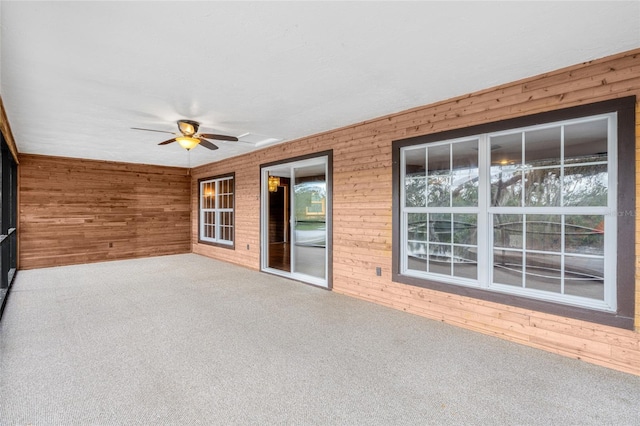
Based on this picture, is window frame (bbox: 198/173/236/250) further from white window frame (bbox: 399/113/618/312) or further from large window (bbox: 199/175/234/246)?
white window frame (bbox: 399/113/618/312)

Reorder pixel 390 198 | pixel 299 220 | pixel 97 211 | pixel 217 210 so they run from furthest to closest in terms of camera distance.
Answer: pixel 217 210
pixel 97 211
pixel 299 220
pixel 390 198

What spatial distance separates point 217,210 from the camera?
807 cm

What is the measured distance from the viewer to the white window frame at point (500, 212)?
2.59 meters

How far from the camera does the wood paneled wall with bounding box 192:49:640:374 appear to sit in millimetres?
2582

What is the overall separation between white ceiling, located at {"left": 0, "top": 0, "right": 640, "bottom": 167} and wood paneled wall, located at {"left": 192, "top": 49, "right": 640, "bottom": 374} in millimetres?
188

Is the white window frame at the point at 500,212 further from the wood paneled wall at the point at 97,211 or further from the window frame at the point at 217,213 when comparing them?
the wood paneled wall at the point at 97,211

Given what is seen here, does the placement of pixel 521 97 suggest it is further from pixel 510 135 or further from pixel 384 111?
pixel 384 111

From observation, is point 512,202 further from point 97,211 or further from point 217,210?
point 97,211

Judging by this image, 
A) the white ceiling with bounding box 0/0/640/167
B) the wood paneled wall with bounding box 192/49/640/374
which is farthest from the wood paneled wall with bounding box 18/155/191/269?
the wood paneled wall with bounding box 192/49/640/374

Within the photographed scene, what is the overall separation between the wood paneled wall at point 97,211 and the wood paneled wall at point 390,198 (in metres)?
3.97

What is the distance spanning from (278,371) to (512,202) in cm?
297

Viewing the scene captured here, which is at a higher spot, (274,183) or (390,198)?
(274,183)


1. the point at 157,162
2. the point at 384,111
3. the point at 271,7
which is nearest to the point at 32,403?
the point at 271,7

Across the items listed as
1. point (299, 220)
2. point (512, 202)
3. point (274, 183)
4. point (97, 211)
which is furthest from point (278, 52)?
point (274, 183)
